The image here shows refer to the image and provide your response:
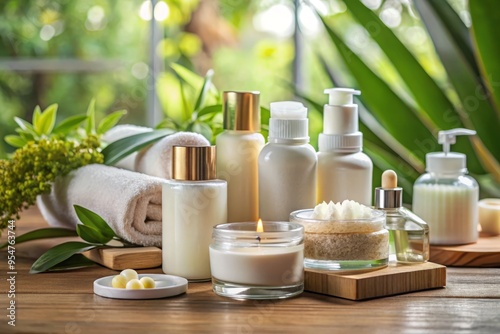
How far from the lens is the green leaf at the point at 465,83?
1342 millimetres

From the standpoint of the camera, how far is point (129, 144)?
3.54 feet

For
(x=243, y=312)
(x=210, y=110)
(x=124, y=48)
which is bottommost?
(x=243, y=312)

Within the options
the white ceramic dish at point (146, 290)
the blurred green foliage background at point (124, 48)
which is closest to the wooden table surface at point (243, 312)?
the white ceramic dish at point (146, 290)

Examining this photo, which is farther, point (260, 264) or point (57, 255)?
point (57, 255)

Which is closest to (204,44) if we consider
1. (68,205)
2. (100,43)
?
(100,43)

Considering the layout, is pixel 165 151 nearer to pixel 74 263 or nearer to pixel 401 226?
pixel 74 263

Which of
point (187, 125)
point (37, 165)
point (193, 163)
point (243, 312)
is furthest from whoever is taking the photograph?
point (187, 125)

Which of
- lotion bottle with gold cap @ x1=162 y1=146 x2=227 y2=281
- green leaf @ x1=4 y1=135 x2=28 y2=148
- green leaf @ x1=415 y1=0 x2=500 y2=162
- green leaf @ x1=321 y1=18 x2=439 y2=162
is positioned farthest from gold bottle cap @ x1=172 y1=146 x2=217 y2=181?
green leaf @ x1=415 y1=0 x2=500 y2=162

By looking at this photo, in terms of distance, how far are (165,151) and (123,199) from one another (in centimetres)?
10

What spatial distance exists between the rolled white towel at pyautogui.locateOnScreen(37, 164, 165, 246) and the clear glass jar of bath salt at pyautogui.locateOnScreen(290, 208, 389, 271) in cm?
20

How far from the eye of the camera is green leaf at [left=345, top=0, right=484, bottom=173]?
4.29 feet

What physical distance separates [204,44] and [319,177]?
298 centimetres

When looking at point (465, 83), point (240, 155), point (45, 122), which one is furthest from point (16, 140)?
point (465, 83)

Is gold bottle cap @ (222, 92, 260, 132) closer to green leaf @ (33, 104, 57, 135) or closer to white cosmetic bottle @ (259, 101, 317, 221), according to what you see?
white cosmetic bottle @ (259, 101, 317, 221)
